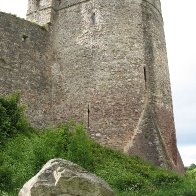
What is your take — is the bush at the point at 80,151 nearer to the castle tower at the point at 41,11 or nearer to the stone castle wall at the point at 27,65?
the stone castle wall at the point at 27,65

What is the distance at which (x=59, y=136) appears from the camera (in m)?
13.6

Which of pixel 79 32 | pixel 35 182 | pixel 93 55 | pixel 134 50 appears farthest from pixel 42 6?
pixel 35 182

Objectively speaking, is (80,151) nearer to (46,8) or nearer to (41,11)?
(46,8)

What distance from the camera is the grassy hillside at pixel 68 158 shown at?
37.7 ft

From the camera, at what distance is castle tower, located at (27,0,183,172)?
59.2ft

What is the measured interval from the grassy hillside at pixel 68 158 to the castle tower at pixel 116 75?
1794 mm

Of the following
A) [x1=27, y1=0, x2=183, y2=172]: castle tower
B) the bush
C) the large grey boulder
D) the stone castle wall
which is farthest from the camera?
the stone castle wall

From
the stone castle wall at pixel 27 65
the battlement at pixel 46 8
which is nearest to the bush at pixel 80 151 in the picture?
the stone castle wall at pixel 27 65

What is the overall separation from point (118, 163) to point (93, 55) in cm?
624

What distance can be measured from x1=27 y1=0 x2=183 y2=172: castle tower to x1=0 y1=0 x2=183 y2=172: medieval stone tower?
4cm

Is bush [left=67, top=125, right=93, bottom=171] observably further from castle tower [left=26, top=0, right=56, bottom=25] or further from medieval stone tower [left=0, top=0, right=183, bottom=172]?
castle tower [left=26, top=0, right=56, bottom=25]

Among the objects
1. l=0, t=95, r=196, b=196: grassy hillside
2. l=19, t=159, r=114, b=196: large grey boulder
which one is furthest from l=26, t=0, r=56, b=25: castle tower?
l=19, t=159, r=114, b=196: large grey boulder

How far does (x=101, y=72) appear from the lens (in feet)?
62.7

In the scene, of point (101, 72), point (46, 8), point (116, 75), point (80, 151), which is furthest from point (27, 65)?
point (80, 151)
